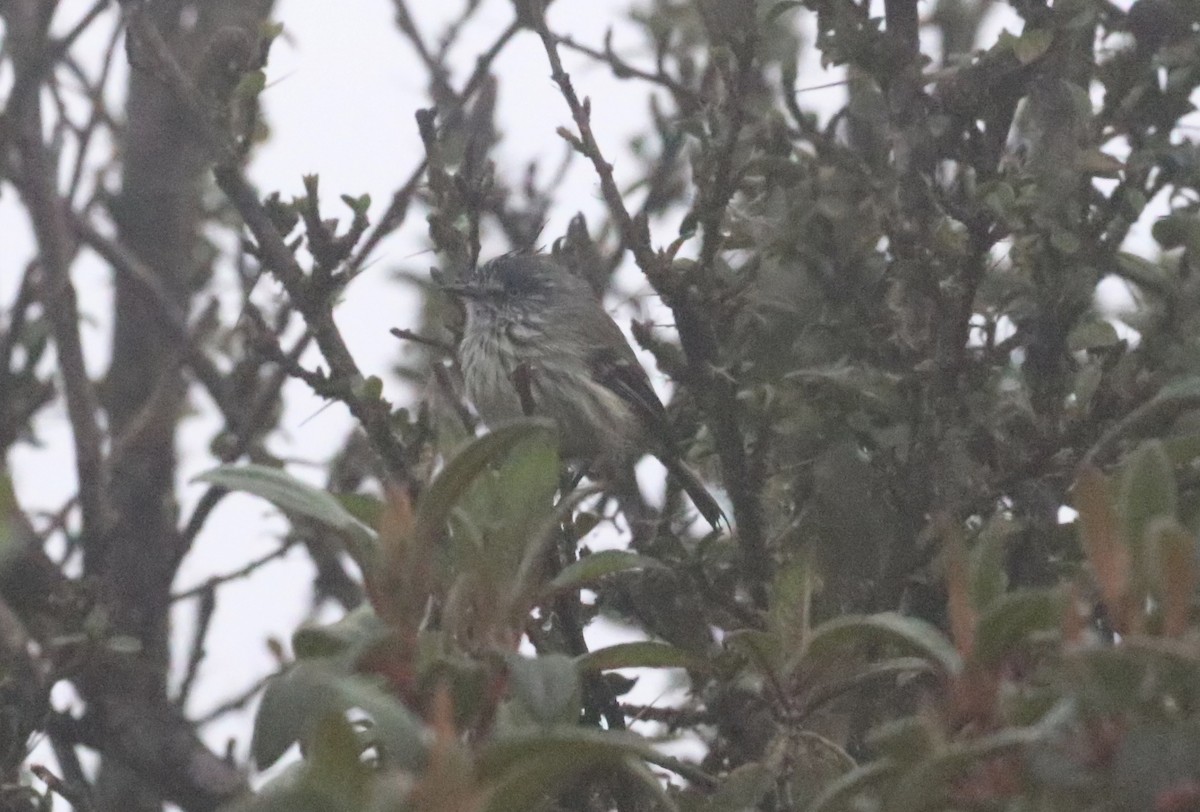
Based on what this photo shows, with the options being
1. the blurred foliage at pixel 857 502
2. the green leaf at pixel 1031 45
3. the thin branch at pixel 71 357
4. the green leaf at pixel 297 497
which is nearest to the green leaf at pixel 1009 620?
the blurred foliage at pixel 857 502

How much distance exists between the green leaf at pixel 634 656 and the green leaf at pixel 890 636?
14 cm

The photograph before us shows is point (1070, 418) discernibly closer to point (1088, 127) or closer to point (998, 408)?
point (998, 408)

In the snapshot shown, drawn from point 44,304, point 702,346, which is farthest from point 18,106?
point 702,346

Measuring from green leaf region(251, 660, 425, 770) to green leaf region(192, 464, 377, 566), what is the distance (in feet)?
0.51

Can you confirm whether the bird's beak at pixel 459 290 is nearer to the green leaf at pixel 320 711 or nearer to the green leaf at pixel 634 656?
the green leaf at pixel 634 656

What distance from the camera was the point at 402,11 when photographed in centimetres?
505

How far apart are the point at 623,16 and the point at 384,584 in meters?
3.21

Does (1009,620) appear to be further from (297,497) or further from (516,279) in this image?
(516,279)

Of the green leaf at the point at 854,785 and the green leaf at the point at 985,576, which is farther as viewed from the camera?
the green leaf at the point at 985,576

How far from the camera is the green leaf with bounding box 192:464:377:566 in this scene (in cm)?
168

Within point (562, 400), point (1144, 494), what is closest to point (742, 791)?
point (1144, 494)

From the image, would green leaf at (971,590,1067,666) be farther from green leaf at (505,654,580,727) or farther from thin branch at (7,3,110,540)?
thin branch at (7,3,110,540)

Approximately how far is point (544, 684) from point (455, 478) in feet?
0.75

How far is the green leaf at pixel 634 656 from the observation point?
1.83m
